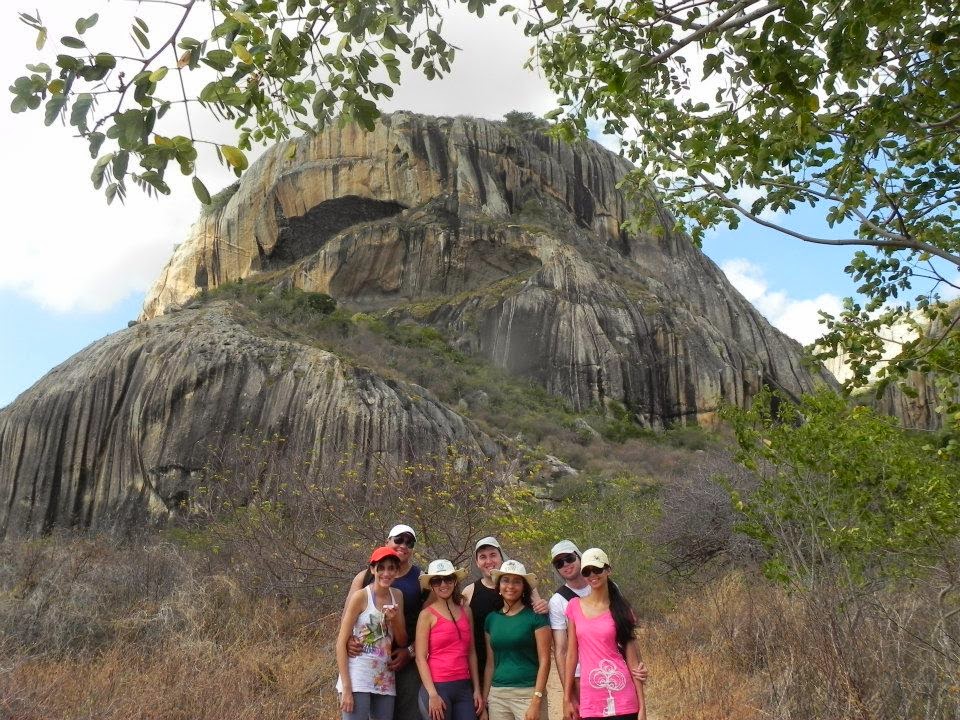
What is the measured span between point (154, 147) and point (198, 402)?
840 inches

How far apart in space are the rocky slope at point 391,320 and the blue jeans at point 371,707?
40.7ft

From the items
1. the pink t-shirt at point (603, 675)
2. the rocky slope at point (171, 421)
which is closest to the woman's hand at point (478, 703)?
the pink t-shirt at point (603, 675)

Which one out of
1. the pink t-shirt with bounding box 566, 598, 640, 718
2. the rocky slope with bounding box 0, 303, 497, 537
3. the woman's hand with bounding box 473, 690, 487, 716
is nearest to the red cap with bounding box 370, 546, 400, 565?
the woman's hand with bounding box 473, 690, 487, 716

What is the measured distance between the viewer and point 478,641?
5.06 metres

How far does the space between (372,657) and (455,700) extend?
1.81 feet

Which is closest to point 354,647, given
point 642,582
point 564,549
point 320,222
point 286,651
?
point 564,549

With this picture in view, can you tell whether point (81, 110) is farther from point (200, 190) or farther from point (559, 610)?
point (559, 610)

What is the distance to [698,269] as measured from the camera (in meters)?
59.4

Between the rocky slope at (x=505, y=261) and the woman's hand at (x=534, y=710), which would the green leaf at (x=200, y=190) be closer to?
the woman's hand at (x=534, y=710)

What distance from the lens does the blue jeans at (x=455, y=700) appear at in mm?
4801

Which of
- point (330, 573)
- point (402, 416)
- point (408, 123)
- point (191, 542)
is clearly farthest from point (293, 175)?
point (330, 573)

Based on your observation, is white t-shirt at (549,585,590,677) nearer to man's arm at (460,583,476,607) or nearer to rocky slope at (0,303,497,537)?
man's arm at (460,583,476,607)

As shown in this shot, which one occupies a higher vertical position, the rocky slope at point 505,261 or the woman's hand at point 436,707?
the rocky slope at point 505,261

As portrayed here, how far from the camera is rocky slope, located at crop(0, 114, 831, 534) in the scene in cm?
2262
